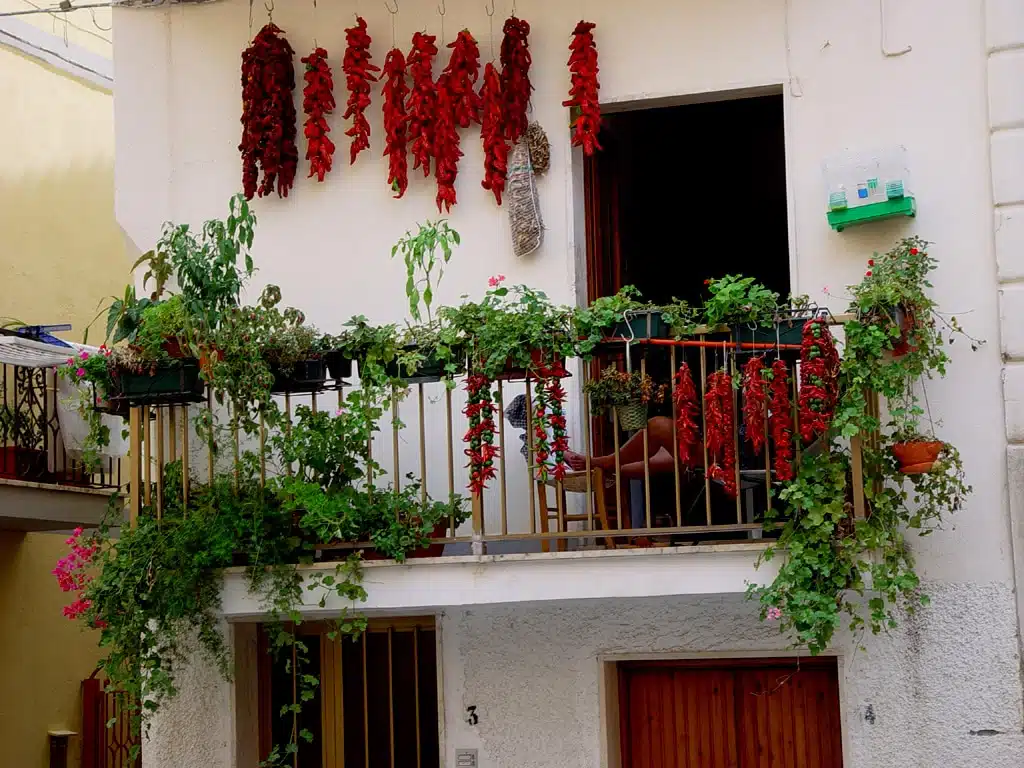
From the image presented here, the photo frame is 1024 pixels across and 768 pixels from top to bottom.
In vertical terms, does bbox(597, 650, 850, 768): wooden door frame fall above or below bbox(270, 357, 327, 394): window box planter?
below

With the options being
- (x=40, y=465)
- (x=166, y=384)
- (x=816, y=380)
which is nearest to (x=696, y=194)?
(x=816, y=380)

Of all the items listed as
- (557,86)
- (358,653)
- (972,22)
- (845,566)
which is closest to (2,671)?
(358,653)

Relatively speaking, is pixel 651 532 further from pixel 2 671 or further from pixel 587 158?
pixel 2 671

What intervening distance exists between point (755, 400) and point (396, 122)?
130 inches

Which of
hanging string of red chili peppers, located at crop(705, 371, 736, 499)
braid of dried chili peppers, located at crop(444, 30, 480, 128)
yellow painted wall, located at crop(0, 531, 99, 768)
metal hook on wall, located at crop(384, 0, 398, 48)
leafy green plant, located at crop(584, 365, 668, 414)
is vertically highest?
metal hook on wall, located at crop(384, 0, 398, 48)

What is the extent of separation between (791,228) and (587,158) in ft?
5.10

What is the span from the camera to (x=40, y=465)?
42.6 ft

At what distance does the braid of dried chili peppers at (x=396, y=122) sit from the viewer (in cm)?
962

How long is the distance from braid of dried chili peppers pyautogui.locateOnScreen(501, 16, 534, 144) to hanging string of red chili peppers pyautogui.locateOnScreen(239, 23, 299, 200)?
1.49 metres

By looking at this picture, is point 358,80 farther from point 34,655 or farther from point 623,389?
point 34,655

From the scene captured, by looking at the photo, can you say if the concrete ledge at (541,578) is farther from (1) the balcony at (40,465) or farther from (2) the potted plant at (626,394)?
(1) the balcony at (40,465)

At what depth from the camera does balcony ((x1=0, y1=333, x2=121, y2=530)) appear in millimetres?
12555

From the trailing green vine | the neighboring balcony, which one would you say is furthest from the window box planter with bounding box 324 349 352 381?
the neighboring balcony

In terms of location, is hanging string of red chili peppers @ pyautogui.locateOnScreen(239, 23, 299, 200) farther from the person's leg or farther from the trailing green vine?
the trailing green vine
